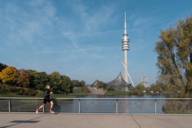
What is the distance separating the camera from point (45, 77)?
484 feet

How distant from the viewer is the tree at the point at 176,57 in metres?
42.8

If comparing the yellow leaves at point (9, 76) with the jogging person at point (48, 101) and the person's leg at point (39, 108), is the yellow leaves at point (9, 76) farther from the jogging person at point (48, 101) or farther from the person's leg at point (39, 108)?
the jogging person at point (48, 101)

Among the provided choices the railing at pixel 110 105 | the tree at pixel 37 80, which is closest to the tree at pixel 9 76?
the tree at pixel 37 80

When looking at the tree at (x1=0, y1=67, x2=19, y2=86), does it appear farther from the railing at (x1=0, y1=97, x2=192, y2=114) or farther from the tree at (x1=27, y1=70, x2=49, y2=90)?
the railing at (x1=0, y1=97, x2=192, y2=114)

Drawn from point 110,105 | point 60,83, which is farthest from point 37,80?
point 110,105

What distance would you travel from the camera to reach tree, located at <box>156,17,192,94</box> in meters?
42.8

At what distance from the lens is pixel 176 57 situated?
44406mm

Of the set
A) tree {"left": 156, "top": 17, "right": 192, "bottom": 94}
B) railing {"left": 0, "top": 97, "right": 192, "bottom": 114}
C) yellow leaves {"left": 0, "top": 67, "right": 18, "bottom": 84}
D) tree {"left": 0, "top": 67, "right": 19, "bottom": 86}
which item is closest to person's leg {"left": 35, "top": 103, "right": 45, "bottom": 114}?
railing {"left": 0, "top": 97, "right": 192, "bottom": 114}

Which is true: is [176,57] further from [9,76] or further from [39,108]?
[9,76]

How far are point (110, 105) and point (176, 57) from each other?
72.6 feet

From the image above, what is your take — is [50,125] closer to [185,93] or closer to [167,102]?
[167,102]

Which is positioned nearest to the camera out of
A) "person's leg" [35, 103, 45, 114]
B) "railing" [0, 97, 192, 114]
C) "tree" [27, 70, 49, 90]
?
"person's leg" [35, 103, 45, 114]

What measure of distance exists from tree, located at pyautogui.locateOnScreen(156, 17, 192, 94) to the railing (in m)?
18.7

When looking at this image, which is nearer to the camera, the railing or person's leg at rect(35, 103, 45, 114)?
person's leg at rect(35, 103, 45, 114)
